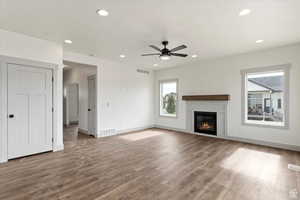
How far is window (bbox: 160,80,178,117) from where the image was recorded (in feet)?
22.6

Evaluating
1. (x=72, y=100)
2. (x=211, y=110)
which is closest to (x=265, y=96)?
(x=211, y=110)

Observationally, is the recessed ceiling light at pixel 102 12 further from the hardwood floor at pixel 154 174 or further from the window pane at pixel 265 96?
the window pane at pixel 265 96

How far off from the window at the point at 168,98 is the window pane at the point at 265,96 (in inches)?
113

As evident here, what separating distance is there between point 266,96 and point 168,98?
371cm

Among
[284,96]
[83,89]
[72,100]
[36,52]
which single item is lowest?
[72,100]

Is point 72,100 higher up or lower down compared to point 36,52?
lower down

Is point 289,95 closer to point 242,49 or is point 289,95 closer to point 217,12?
point 242,49

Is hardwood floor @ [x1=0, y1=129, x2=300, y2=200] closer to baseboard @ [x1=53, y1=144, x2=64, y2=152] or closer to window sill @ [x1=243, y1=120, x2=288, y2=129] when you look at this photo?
baseboard @ [x1=53, y1=144, x2=64, y2=152]

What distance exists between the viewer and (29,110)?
3602mm

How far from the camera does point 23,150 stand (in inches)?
138

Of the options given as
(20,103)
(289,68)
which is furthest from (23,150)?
(289,68)

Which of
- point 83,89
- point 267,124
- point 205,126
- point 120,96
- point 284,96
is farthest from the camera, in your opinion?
point 83,89

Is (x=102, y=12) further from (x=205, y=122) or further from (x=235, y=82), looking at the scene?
(x=205, y=122)

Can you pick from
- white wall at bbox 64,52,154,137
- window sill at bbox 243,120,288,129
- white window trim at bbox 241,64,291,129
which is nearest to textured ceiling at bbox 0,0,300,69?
white window trim at bbox 241,64,291,129
